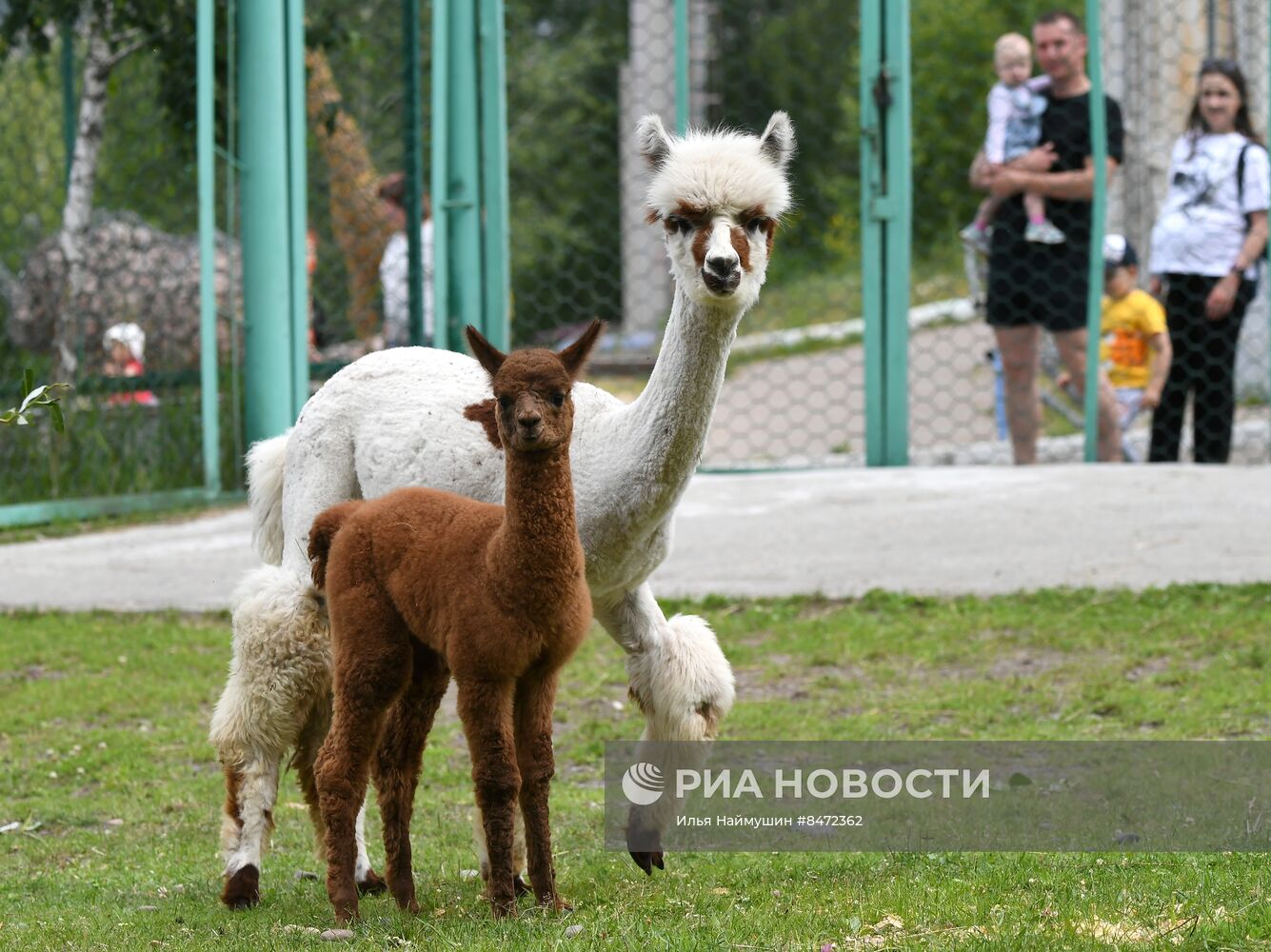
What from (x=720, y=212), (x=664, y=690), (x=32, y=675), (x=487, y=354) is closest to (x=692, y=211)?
(x=720, y=212)

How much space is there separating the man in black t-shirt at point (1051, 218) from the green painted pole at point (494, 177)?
8.86 feet

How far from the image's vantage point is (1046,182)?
958 cm

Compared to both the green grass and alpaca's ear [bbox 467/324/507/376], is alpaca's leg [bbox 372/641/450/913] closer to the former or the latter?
the green grass

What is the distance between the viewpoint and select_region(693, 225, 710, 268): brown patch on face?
415cm

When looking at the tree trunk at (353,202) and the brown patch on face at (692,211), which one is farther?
the tree trunk at (353,202)

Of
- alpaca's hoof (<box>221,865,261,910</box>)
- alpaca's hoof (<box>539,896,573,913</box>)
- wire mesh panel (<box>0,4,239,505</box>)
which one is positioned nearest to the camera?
alpaca's hoof (<box>539,896,573,913</box>)

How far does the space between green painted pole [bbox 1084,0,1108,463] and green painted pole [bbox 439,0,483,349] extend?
11.3 feet

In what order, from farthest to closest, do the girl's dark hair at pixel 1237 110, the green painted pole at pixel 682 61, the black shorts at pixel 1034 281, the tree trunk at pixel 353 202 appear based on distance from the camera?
the tree trunk at pixel 353 202
the green painted pole at pixel 682 61
the black shorts at pixel 1034 281
the girl's dark hair at pixel 1237 110

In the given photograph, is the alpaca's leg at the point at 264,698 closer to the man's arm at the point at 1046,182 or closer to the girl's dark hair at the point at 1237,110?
the man's arm at the point at 1046,182

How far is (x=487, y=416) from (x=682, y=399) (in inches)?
25.2

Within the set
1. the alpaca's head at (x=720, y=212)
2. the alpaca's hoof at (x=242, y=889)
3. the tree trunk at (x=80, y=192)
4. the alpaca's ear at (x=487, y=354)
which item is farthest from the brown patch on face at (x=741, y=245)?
the tree trunk at (x=80, y=192)

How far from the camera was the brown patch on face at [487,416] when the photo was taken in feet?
15.3

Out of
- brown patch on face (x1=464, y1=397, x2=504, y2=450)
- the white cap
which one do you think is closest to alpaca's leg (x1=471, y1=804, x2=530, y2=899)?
brown patch on face (x1=464, y1=397, x2=504, y2=450)

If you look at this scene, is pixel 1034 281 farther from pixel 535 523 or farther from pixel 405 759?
pixel 535 523
